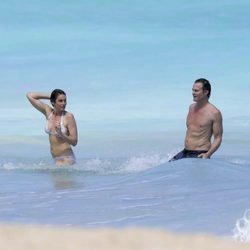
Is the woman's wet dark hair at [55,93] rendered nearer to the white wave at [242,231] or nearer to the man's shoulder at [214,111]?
the man's shoulder at [214,111]

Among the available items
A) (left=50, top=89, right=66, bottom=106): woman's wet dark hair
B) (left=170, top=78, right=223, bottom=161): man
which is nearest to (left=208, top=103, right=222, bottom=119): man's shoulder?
(left=170, top=78, right=223, bottom=161): man

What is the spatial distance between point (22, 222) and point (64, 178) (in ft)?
14.8

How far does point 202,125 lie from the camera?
35.6ft

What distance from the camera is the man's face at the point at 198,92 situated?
10.7 meters

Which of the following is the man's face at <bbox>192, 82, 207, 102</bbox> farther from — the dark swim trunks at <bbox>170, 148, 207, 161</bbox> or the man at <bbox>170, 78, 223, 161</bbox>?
the dark swim trunks at <bbox>170, 148, 207, 161</bbox>

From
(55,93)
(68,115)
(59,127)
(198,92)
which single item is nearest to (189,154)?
(198,92)

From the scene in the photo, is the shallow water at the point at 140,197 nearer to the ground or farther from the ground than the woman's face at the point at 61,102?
nearer to the ground

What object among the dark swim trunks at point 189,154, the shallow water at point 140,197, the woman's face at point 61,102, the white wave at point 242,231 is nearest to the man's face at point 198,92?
the dark swim trunks at point 189,154

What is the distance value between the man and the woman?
76.1 inches

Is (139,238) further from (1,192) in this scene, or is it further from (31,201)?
(1,192)

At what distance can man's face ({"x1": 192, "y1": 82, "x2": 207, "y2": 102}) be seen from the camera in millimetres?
10664

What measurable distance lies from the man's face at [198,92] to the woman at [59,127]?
2203 millimetres

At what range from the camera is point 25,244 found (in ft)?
13.1

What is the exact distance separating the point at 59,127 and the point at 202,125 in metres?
2.55
